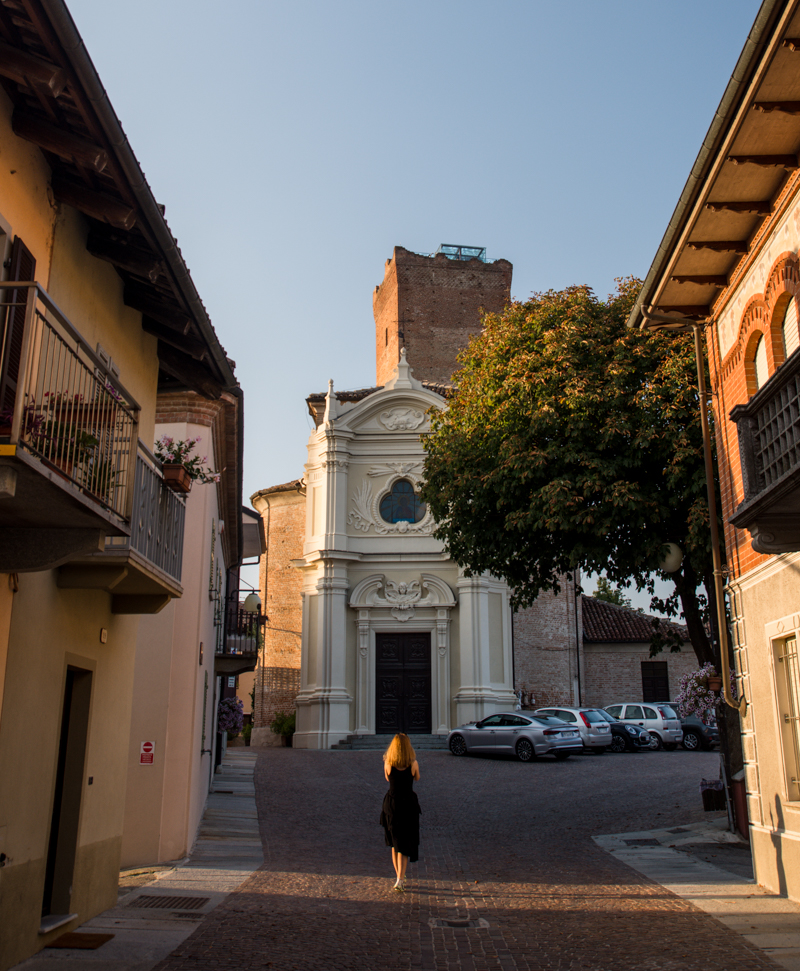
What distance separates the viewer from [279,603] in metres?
38.3

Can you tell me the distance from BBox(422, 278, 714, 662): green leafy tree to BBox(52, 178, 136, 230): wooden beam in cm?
818

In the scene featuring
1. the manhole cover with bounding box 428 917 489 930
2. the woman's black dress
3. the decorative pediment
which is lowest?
the manhole cover with bounding box 428 917 489 930

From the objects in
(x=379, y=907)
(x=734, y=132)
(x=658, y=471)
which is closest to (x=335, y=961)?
(x=379, y=907)

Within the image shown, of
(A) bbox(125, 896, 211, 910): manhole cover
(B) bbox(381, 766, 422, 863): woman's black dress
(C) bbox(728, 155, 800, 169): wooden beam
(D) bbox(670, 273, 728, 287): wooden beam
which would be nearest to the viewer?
(C) bbox(728, 155, 800, 169): wooden beam

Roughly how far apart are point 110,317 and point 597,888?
7.73 m

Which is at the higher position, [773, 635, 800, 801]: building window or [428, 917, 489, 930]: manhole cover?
[773, 635, 800, 801]: building window

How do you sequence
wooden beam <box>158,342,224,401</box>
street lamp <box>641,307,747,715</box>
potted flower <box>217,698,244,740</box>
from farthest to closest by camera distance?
potted flower <box>217,698,244,740</box> < street lamp <box>641,307,747,715</box> < wooden beam <box>158,342,224,401</box>

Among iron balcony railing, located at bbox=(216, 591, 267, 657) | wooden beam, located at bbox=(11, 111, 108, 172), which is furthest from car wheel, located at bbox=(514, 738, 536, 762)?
wooden beam, located at bbox=(11, 111, 108, 172)

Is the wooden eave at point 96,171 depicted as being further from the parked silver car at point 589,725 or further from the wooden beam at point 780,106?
the parked silver car at point 589,725

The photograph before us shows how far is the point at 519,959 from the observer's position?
6988 millimetres

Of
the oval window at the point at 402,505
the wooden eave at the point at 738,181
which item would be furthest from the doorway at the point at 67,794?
the oval window at the point at 402,505

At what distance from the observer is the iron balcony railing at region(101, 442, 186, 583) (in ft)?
24.6

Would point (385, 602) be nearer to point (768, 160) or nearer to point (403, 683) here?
point (403, 683)

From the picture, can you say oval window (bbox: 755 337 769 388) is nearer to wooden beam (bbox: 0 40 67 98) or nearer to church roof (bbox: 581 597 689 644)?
wooden beam (bbox: 0 40 67 98)
